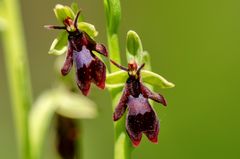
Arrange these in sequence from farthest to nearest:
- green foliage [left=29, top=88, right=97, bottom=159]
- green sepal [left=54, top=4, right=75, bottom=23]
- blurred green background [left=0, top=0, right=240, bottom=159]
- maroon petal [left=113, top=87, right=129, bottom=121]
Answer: blurred green background [left=0, top=0, right=240, bottom=159]
green foliage [left=29, top=88, right=97, bottom=159]
green sepal [left=54, top=4, right=75, bottom=23]
maroon petal [left=113, top=87, right=129, bottom=121]

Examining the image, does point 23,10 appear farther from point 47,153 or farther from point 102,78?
point 102,78

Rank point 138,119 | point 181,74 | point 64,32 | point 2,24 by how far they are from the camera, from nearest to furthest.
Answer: point 138,119
point 64,32
point 2,24
point 181,74

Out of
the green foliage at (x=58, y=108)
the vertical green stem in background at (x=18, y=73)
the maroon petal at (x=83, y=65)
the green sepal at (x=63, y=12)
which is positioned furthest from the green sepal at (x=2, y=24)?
the maroon petal at (x=83, y=65)

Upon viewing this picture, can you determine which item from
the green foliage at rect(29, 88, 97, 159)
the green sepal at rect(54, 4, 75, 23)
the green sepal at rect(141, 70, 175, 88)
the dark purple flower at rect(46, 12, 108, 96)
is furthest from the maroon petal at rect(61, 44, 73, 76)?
the green foliage at rect(29, 88, 97, 159)

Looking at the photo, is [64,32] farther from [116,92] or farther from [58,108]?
[58,108]

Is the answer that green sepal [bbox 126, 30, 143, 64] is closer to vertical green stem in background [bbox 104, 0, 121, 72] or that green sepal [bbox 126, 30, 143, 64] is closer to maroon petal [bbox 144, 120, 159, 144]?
vertical green stem in background [bbox 104, 0, 121, 72]

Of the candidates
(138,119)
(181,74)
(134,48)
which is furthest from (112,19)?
(181,74)

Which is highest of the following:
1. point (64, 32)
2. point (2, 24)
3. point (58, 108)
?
point (2, 24)
